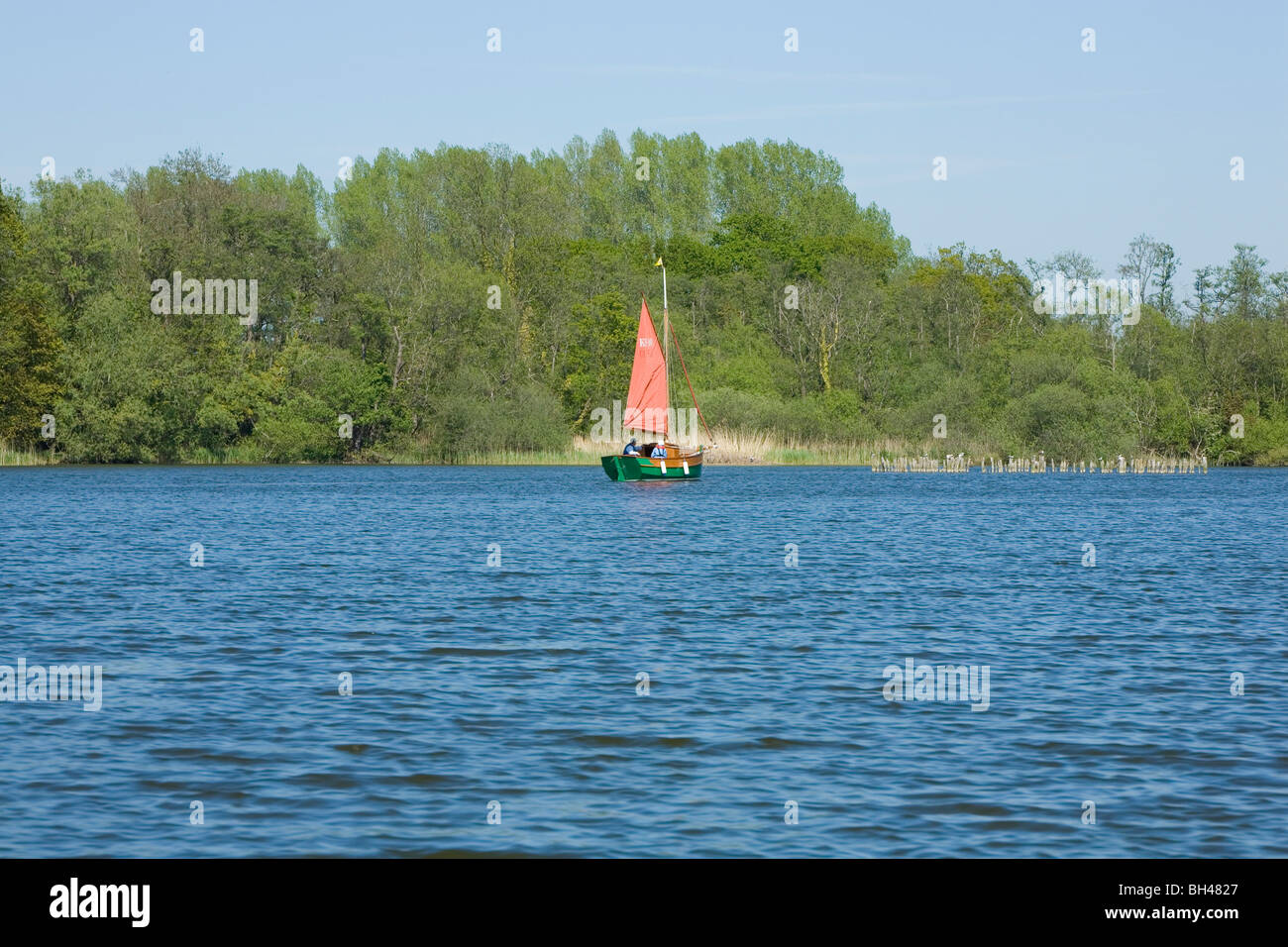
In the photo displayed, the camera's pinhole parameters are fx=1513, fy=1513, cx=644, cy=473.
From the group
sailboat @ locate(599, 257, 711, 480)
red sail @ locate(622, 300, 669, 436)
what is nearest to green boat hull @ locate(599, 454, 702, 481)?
sailboat @ locate(599, 257, 711, 480)

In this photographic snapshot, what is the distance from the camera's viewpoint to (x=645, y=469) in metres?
77.9

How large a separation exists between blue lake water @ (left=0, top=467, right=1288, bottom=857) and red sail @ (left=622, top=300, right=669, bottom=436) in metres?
29.8

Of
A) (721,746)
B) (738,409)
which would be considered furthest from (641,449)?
(721,746)

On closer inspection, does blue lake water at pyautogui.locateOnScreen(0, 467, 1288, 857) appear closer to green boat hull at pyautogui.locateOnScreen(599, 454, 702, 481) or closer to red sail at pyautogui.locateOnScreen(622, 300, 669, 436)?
red sail at pyautogui.locateOnScreen(622, 300, 669, 436)

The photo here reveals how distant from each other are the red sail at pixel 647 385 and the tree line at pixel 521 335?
29351mm

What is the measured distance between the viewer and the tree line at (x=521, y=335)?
102 metres

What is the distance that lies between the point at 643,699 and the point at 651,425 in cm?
5924

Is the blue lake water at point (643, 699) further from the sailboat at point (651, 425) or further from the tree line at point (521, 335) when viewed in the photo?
the tree line at point (521, 335)

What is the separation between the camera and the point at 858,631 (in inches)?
948

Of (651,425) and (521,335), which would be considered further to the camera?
(521,335)

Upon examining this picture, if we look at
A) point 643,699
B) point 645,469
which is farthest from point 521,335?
point 643,699

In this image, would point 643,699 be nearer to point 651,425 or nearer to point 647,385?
point 647,385

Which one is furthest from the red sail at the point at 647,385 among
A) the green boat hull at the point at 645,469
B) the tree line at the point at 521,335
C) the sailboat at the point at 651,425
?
the tree line at the point at 521,335
